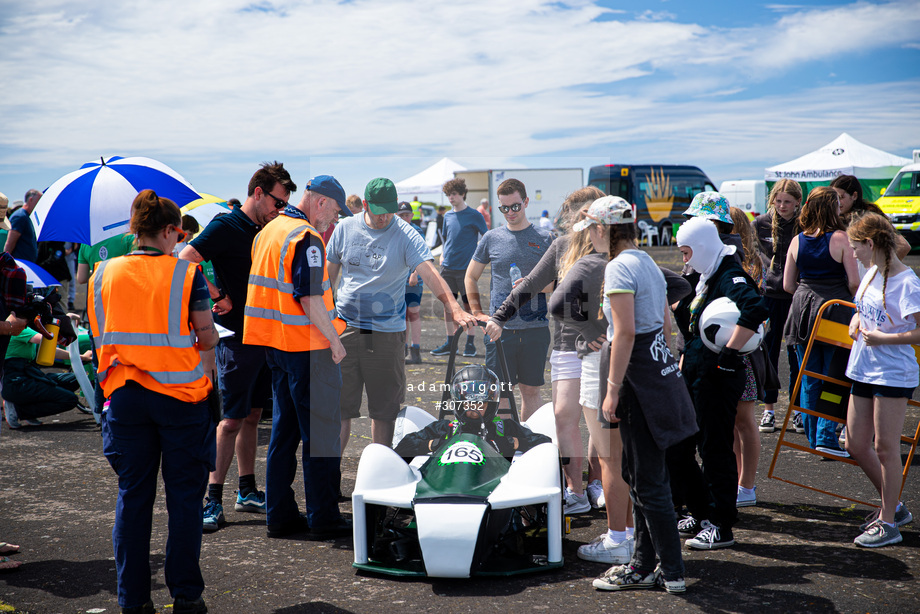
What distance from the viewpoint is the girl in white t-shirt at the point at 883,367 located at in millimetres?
3848

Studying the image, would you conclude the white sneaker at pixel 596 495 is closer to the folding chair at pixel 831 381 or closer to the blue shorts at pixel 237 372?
the folding chair at pixel 831 381

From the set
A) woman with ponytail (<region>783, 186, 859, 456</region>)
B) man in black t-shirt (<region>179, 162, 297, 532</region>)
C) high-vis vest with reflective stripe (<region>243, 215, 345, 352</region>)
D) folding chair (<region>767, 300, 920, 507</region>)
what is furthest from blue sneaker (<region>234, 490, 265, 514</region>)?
woman with ponytail (<region>783, 186, 859, 456</region>)

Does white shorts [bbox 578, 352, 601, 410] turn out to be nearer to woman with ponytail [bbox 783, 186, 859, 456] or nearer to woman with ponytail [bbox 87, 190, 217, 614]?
woman with ponytail [bbox 87, 190, 217, 614]

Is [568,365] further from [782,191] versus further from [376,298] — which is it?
[782,191]

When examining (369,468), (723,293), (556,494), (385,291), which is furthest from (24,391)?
(723,293)

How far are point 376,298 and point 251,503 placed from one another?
1.56 metres

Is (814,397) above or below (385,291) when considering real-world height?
below

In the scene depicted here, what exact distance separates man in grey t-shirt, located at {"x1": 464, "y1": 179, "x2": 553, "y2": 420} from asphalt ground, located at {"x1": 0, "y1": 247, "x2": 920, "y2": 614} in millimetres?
1060

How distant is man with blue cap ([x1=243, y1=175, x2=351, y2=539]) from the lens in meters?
3.97

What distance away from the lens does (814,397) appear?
5.15 m

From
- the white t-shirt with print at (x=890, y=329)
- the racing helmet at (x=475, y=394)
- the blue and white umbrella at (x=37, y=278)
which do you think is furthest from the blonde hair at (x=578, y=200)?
the blue and white umbrella at (x=37, y=278)

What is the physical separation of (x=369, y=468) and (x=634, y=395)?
4.60 feet

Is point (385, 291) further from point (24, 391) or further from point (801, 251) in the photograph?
point (24, 391)

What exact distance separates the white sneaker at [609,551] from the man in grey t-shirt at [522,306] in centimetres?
145
